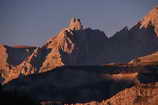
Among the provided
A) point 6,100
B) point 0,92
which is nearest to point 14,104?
point 6,100

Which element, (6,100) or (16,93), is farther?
(16,93)

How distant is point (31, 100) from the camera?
78438mm

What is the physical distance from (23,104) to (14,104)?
1920 millimetres

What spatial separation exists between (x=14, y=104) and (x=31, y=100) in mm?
5075

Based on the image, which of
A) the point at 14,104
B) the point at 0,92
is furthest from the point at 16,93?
the point at 14,104

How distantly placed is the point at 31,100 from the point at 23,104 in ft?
10.5

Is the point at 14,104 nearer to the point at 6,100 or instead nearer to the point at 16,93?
the point at 6,100

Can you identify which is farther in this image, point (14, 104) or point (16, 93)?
point (16, 93)

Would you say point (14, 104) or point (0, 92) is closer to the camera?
point (14, 104)

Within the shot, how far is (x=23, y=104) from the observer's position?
75312mm

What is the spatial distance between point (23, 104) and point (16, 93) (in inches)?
224

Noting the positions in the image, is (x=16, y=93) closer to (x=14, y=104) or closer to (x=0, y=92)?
(x=0, y=92)

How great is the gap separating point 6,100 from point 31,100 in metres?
4.13

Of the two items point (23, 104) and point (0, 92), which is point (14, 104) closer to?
point (23, 104)
